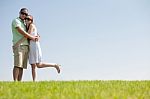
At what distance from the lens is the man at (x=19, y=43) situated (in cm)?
1450

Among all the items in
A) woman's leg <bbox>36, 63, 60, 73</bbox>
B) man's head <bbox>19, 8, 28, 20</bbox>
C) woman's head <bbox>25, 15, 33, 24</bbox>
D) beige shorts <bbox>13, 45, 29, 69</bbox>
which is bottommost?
woman's leg <bbox>36, 63, 60, 73</bbox>

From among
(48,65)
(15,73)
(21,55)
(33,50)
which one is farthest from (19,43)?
(48,65)

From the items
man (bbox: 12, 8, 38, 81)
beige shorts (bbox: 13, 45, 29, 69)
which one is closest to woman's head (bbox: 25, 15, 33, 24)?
man (bbox: 12, 8, 38, 81)

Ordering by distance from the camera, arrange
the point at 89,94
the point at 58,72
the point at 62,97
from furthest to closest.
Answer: the point at 58,72
the point at 89,94
the point at 62,97

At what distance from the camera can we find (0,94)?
8.48 metres

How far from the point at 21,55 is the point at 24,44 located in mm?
413

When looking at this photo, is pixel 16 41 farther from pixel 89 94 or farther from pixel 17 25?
pixel 89 94

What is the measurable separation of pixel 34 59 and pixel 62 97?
700cm

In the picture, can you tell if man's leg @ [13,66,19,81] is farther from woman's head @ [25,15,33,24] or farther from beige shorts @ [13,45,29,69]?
woman's head @ [25,15,33,24]

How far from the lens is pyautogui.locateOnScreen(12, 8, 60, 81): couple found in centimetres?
1453

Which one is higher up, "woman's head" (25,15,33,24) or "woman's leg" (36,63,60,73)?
"woman's head" (25,15,33,24)

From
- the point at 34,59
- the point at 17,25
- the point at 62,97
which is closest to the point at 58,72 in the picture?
the point at 34,59

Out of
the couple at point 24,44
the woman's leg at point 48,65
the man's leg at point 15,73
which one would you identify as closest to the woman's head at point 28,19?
the couple at point 24,44

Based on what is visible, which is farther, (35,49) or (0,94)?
(35,49)
